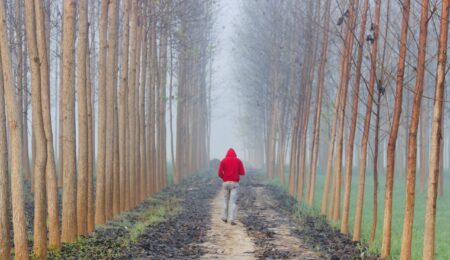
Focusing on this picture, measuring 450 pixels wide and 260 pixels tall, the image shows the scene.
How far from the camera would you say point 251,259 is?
11203 millimetres

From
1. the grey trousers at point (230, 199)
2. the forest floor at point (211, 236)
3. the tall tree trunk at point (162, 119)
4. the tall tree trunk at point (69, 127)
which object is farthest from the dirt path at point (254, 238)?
the tall tree trunk at point (162, 119)

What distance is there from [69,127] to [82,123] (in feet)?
4.60

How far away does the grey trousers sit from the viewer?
672 inches

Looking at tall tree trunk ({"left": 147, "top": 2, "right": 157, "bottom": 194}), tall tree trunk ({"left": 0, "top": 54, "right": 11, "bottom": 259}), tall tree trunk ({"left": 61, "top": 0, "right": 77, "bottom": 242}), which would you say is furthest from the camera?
tall tree trunk ({"left": 147, "top": 2, "right": 157, "bottom": 194})

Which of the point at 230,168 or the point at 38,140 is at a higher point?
the point at 38,140

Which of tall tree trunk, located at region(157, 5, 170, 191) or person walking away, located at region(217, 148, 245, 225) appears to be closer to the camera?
person walking away, located at region(217, 148, 245, 225)

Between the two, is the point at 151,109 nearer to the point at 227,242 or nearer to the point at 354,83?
the point at 354,83

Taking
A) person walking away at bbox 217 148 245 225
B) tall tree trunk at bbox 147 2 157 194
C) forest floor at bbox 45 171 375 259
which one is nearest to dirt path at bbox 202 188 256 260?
forest floor at bbox 45 171 375 259

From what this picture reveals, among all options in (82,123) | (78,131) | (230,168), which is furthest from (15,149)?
(230,168)

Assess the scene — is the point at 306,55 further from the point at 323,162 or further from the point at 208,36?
the point at 323,162

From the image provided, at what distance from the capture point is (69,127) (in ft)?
41.8

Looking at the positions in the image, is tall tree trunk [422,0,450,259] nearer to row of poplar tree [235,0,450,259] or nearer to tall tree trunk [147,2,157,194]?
row of poplar tree [235,0,450,259]

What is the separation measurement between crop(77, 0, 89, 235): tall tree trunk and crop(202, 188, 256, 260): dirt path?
103 inches

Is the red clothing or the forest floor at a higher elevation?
the red clothing
